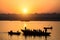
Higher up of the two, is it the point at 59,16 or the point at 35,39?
the point at 59,16

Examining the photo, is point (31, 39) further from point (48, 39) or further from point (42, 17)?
point (42, 17)

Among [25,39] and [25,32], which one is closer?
[25,39]

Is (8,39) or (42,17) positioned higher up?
(42,17)

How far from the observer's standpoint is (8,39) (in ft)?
11.5

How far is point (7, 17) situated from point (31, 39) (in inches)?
336

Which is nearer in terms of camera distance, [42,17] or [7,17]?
[7,17]

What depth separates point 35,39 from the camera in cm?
370

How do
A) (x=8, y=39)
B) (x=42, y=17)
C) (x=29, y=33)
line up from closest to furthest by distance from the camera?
(x=8, y=39), (x=29, y=33), (x=42, y=17)

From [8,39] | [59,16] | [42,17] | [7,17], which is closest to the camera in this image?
[8,39]

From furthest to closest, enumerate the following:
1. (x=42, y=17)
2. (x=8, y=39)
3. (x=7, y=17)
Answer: (x=42, y=17) → (x=7, y=17) → (x=8, y=39)

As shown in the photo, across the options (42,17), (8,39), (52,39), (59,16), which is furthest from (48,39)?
(42,17)

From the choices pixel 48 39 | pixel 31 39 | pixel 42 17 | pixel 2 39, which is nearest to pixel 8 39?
pixel 2 39

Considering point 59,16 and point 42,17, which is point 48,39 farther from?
point 42,17

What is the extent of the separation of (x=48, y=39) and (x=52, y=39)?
0.28 feet
